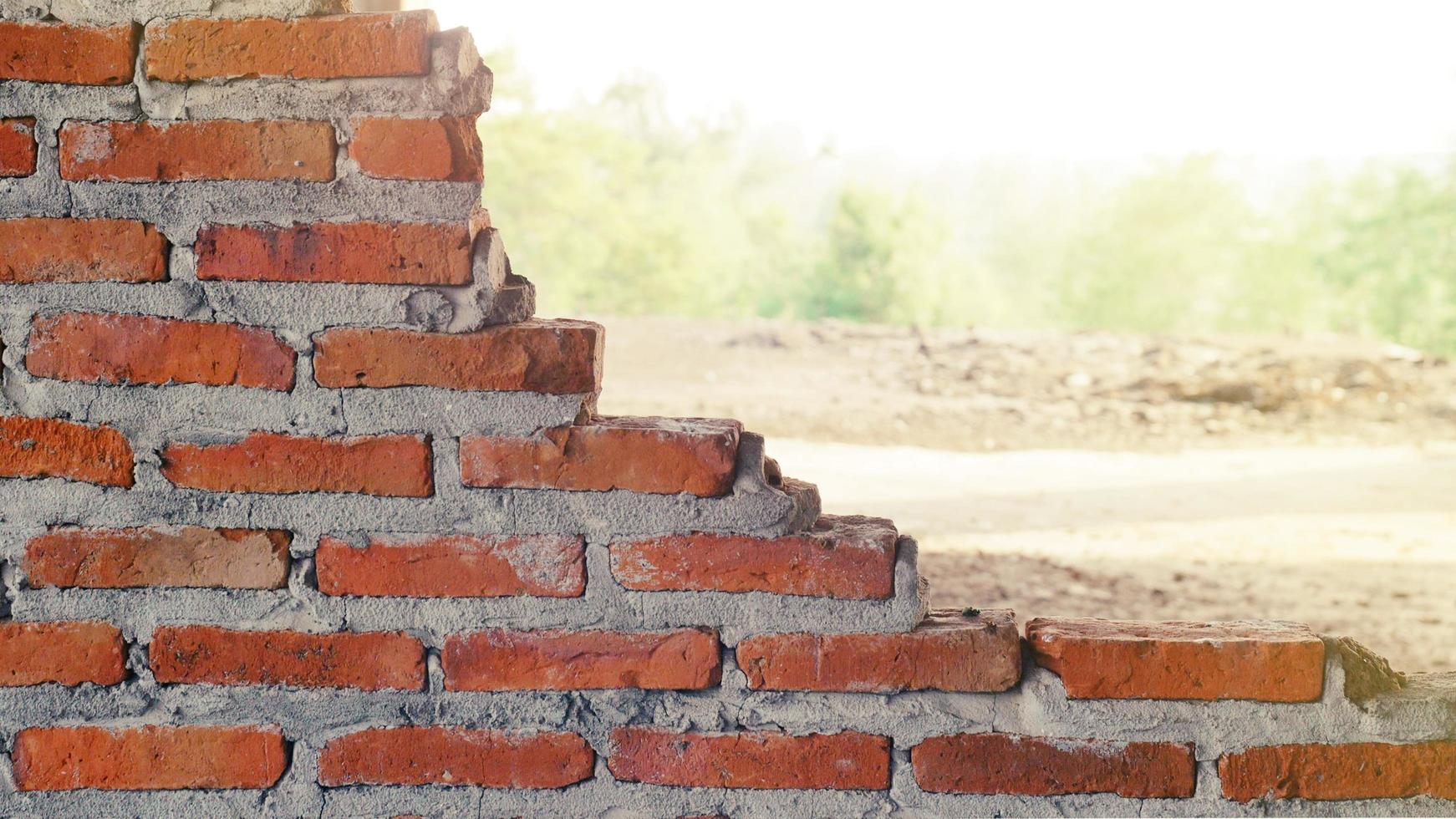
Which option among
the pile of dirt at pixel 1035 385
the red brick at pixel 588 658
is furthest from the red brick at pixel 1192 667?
the pile of dirt at pixel 1035 385

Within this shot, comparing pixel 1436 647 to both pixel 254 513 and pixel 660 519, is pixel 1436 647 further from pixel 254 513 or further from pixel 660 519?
pixel 254 513

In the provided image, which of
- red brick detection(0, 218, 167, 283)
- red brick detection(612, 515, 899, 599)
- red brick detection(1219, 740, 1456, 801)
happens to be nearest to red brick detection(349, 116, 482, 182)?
red brick detection(0, 218, 167, 283)

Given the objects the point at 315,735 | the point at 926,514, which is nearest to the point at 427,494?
the point at 315,735

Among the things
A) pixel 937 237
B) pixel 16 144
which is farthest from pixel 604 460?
pixel 937 237

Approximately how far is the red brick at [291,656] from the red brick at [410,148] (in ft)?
1.80

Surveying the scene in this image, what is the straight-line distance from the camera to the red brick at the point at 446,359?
4.61 ft

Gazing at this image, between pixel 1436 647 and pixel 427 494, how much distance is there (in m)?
2.90

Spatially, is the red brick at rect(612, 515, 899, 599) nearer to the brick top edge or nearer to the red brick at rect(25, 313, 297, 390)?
the brick top edge

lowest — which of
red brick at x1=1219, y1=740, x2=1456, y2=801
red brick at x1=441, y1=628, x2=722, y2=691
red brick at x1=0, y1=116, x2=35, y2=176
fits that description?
red brick at x1=1219, y1=740, x2=1456, y2=801

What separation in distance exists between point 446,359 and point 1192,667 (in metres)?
0.96

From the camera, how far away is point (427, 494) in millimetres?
1423

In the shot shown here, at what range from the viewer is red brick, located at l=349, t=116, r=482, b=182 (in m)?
1.38

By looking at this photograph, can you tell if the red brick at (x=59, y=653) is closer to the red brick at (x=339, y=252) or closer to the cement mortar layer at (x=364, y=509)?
the cement mortar layer at (x=364, y=509)

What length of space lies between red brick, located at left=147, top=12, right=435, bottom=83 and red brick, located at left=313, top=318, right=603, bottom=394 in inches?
11.9
